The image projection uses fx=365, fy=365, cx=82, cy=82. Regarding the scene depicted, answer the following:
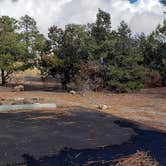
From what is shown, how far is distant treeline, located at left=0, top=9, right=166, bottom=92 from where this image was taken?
89.2 feet

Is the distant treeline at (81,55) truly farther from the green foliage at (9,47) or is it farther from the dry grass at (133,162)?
the dry grass at (133,162)

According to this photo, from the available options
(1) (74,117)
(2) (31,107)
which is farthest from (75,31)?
(1) (74,117)

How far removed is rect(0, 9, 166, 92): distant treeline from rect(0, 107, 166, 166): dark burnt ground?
521 inches

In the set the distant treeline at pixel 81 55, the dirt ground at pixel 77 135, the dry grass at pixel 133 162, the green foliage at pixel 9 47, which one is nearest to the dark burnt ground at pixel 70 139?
the dirt ground at pixel 77 135

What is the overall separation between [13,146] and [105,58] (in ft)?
64.4

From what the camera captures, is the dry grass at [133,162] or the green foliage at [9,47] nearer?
the dry grass at [133,162]

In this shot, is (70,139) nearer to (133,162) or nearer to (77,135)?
(77,135)

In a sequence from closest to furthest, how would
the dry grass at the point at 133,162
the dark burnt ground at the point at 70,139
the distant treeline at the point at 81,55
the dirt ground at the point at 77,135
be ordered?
the dry grass at the point at 133,162
the dark burnt ground at the point at 70,139
the dirt ground at the point at 77,135
the distant treeline at the point at 81,55

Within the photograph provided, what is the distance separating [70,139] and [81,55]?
1903 cm

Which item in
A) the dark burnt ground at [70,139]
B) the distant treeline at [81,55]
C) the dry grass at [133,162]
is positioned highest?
the distant treeline at [81,55]

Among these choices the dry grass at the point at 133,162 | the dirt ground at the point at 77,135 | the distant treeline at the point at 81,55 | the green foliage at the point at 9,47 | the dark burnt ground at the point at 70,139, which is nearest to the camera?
the dry grass at the point at 133,162

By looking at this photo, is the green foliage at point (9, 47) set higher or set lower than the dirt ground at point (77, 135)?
higher

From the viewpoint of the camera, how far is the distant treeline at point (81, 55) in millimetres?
27188

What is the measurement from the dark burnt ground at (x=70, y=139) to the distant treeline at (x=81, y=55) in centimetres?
1322
